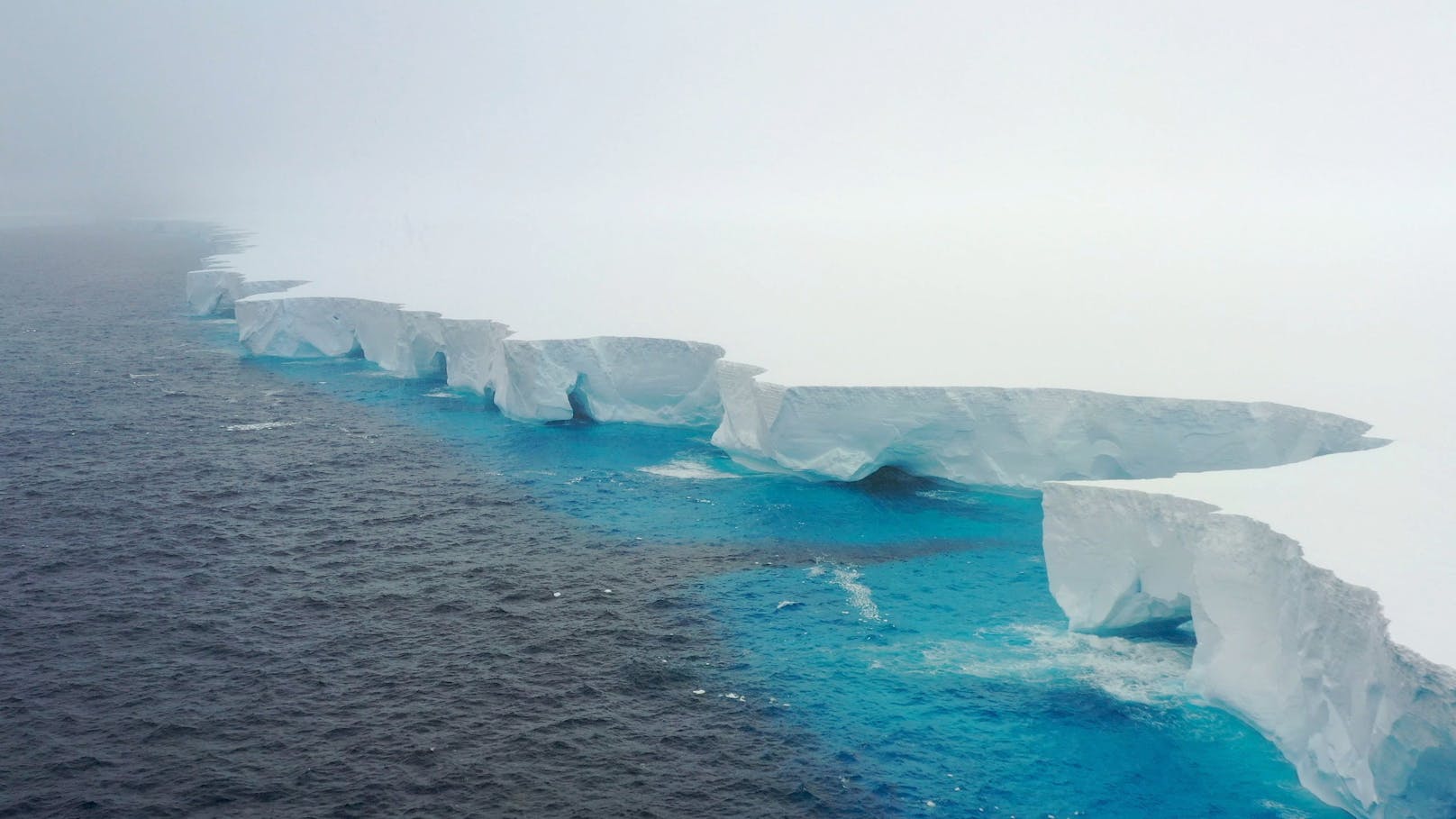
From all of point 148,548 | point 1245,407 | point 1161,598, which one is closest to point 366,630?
point 148,548

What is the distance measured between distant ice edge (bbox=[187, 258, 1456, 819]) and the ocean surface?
91cm

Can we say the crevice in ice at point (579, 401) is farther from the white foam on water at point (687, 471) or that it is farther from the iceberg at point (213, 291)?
the iceberg at point (213, 291)

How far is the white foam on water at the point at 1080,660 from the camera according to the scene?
520 inches

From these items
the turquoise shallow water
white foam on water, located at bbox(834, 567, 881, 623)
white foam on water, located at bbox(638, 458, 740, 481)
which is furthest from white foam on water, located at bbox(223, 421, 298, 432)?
white foam on water, located at bbox(834, 567, 881, 623)

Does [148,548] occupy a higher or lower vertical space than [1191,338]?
lower

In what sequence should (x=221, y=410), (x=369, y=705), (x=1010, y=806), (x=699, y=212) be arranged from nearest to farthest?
(x=1010, y=806)
(x=369, y=705)
(x=221, y=410)
(x=699, y=212)

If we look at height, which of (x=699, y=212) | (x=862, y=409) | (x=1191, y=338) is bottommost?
(x=862, y=409)

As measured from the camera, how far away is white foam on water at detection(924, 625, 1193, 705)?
43.4 ft

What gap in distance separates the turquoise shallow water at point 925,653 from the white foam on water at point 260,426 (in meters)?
5.64

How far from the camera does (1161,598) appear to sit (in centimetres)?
1352

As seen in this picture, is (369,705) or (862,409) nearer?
(369,705)

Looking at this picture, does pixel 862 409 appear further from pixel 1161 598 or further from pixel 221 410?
pixel 221 410

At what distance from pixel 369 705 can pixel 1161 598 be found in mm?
9764

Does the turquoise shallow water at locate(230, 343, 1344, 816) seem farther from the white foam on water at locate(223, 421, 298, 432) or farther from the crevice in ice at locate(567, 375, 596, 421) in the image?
the white foam on water at locate(223, 421, 298, 432)
